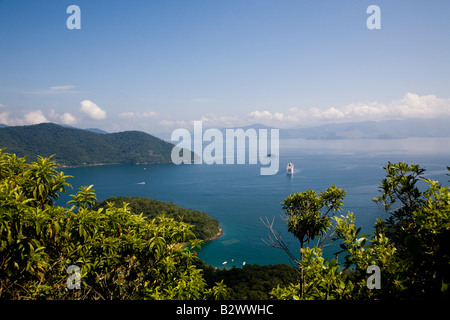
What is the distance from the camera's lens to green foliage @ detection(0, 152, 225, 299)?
2.23 metres

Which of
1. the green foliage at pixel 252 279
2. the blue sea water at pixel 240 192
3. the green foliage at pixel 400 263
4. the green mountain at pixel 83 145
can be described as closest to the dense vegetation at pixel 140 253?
the green foliage at pixel 400 263

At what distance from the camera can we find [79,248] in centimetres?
256

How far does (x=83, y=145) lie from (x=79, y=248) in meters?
148

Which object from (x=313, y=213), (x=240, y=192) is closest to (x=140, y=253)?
(x=313, y=213)

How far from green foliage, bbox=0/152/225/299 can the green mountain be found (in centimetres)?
12610

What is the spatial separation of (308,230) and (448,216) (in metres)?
3.70

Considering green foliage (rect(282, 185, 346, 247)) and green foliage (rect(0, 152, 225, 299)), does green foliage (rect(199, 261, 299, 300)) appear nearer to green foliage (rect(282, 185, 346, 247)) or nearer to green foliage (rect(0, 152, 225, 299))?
green foliage (rect(282, 185, 346, 247))

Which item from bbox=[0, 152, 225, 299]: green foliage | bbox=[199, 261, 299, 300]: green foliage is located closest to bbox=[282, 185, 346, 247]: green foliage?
bbox=[0, 152, 225, 299]: green foliage

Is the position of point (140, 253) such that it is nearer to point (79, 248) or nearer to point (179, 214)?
point (79, 248)

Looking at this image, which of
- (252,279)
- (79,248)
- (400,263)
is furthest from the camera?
(252,279)
